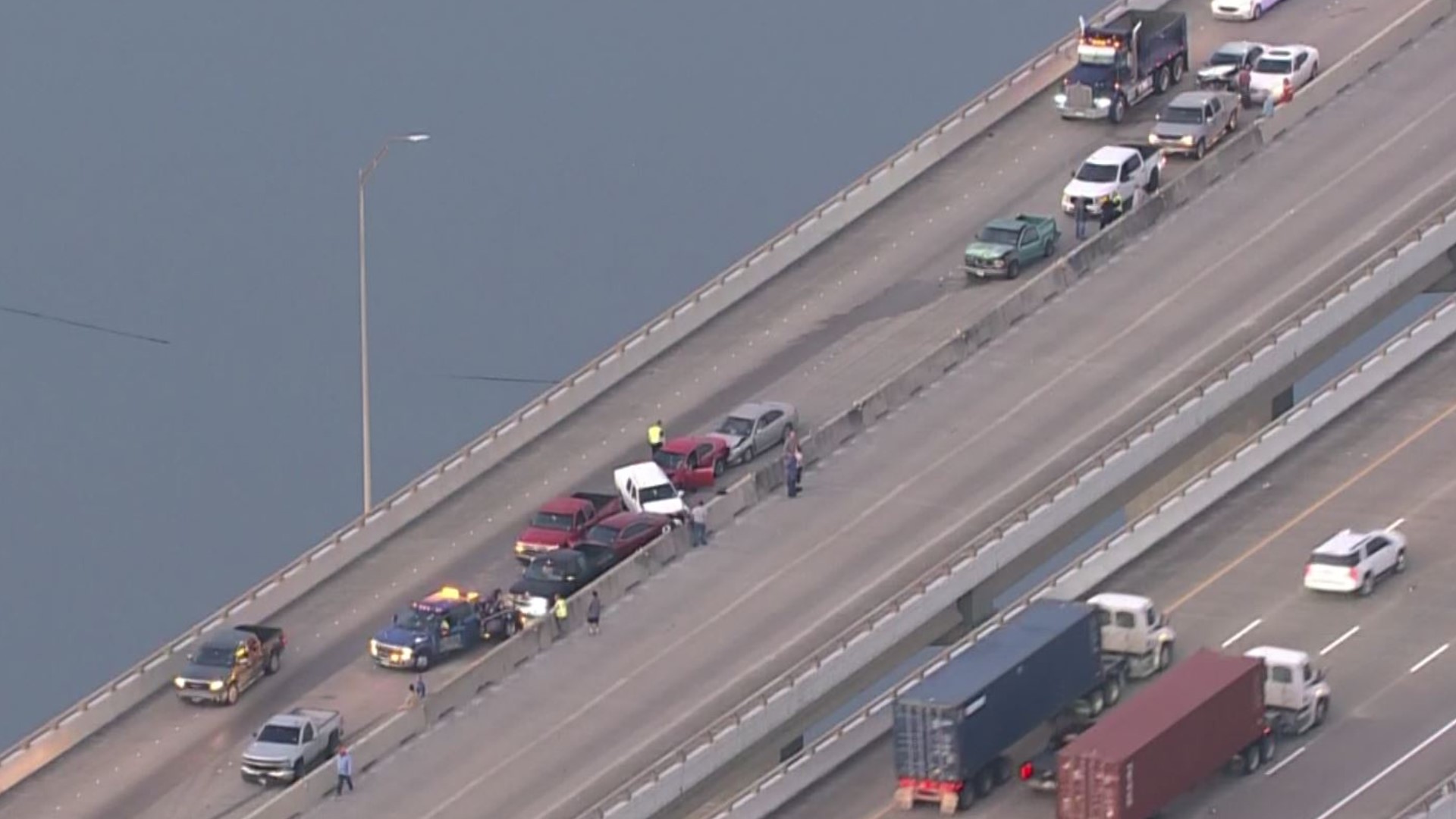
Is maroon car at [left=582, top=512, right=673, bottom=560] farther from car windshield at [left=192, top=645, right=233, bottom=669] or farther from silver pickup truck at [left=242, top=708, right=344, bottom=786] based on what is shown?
silver pickup truck at [left=242, top=708, right=344, bottom=786]

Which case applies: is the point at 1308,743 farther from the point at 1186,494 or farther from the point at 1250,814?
the point at 1186,494

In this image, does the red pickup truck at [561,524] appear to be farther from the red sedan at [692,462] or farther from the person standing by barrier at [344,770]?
the person standing by barrier at [344,770]

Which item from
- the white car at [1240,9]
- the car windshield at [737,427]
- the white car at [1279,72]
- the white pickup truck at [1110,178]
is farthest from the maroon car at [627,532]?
the white car at [1240,9]

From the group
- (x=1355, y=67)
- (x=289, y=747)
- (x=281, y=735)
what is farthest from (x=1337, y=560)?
(x=1355, y=67)

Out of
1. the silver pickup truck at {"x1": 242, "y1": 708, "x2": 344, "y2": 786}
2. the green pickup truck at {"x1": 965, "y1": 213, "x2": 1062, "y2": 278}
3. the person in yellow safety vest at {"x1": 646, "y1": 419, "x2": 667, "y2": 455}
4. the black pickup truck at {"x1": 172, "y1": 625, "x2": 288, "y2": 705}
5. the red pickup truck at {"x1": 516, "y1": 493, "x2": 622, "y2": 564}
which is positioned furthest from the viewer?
the green pickup truck at {"x1": 965, "y1": 213, "x2": 1062, "y2": 278}

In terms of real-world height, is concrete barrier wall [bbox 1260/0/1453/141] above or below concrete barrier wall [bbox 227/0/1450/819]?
above

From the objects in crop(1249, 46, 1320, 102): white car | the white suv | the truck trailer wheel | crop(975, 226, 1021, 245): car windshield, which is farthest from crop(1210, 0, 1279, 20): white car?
the truck trailer wheel

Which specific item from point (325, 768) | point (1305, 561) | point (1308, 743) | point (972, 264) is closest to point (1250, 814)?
point (1308, 743)
